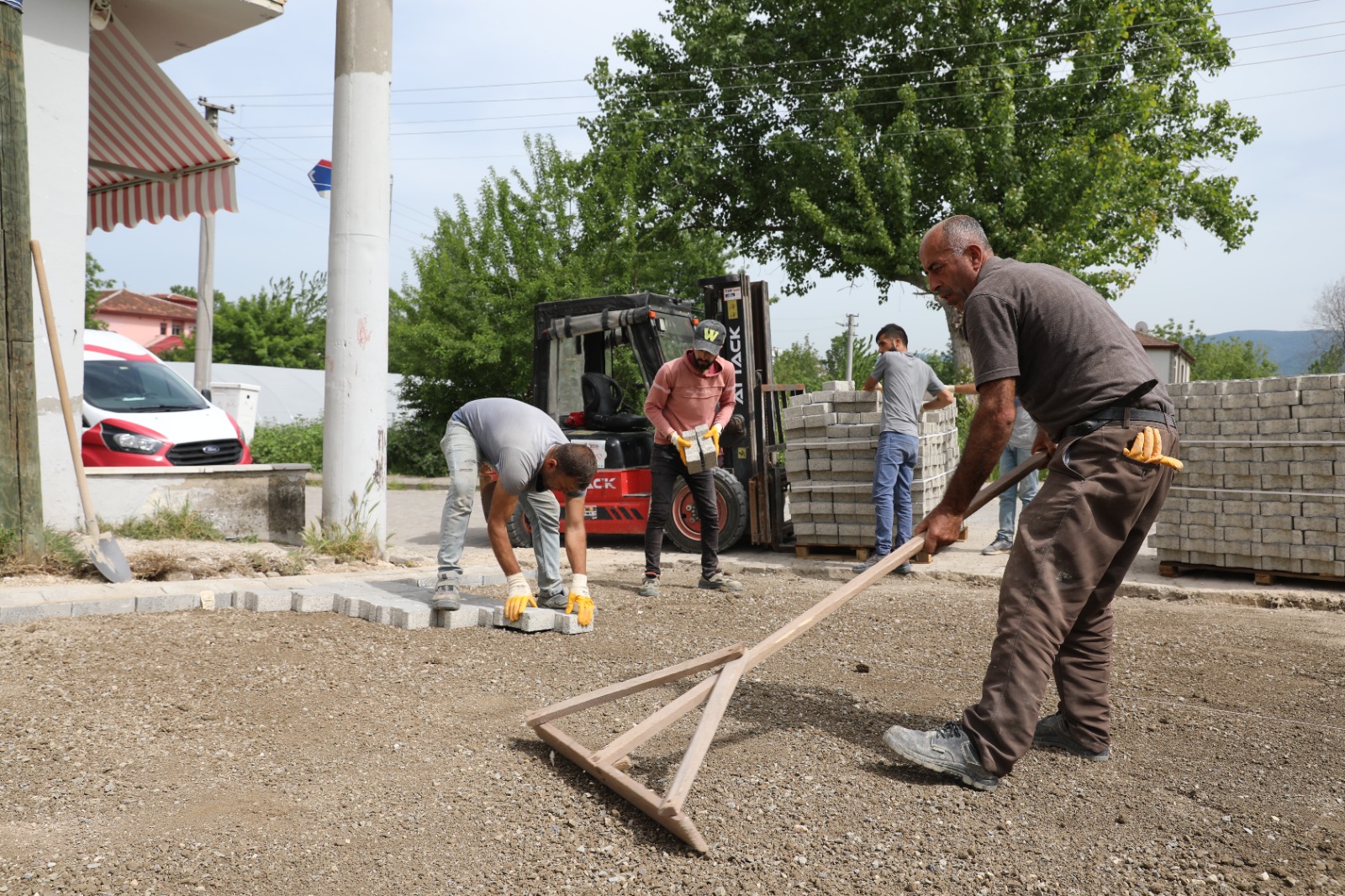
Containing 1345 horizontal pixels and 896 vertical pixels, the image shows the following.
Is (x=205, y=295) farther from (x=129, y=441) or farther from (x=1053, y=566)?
(x=1053, y=566)

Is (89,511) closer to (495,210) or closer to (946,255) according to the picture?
(946,255)

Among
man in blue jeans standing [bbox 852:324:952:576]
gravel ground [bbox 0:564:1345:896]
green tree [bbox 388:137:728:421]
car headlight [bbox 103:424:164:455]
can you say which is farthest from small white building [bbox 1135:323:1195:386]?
gravel ground [bbox 0:564:1345:896]

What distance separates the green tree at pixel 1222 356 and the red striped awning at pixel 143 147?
41720mm

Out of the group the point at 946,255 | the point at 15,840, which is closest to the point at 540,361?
the point at 946,255

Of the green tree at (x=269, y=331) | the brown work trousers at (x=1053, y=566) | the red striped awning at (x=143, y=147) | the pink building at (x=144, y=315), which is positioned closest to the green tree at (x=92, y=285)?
the green tree at (x=269, y=331)

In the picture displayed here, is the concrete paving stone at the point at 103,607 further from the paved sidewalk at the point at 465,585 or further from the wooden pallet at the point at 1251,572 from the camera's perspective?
the wooden pallet at the point at 1251,572

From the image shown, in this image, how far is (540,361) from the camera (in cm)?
992

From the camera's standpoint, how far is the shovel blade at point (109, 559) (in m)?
5.90

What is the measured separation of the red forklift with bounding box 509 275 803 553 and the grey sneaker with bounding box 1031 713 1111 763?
5725mm

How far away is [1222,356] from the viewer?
154ft

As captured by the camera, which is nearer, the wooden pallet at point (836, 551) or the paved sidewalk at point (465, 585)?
the paved sidewalk at point (465, 585)

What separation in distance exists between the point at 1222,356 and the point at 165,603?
50820mm

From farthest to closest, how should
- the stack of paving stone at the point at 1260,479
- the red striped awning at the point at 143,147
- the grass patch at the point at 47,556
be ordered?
the red striped awning at the point at 143,147, the stack of paving stone at the point at 1260,479, the grass patch at the point at 47,556

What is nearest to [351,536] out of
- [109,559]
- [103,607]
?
[109,559]
